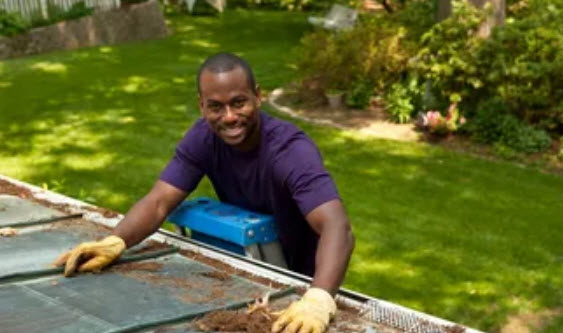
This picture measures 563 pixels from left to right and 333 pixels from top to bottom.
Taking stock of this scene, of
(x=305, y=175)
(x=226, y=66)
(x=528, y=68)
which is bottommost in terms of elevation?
(x=528, y=68)

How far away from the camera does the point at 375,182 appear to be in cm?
845

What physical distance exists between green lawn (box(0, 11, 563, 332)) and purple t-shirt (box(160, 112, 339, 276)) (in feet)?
7.25

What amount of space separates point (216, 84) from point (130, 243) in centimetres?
74

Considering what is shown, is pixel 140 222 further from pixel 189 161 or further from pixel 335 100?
pixel 335 100

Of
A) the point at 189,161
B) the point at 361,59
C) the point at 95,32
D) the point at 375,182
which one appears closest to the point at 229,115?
the point at 189,161

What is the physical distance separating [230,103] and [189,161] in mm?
441

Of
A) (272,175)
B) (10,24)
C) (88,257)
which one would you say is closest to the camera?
(88,257)

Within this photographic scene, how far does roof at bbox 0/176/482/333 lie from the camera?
267 cm

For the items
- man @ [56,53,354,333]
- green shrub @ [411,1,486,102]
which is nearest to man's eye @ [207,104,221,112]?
man @ [56,53,354,333]

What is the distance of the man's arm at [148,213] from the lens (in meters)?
3.57

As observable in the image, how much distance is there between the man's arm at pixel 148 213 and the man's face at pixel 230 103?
1.38ft

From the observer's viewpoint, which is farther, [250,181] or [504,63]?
[504,63]

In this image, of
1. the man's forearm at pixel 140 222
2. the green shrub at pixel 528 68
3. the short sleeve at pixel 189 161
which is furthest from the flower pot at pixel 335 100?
the man's forearm at pixel 140 222

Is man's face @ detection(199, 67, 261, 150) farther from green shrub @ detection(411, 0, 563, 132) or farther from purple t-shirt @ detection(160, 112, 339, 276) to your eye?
green shrub @ detection(411, 0, 563, 132)
